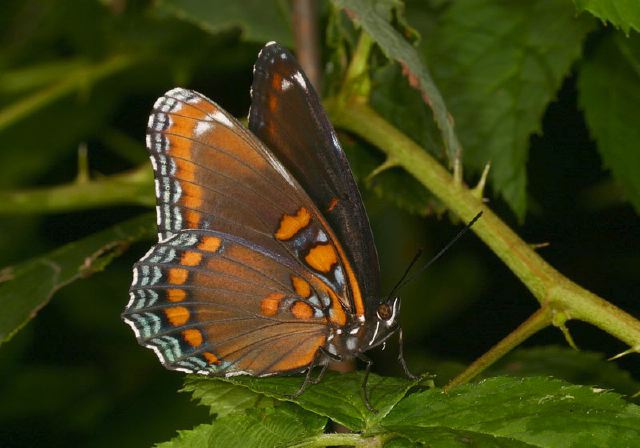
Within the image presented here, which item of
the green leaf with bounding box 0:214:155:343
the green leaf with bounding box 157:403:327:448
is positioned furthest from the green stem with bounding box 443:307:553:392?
the green leaf with bounding box 0:214:155:343

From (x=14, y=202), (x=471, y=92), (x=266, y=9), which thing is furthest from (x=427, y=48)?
(x=14, y=202)

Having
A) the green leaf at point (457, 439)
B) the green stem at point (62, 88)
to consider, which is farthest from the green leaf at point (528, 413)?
the green stem at point (62, 88)

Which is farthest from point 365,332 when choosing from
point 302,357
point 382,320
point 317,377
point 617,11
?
point 617,11

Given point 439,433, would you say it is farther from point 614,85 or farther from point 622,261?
point 622,261

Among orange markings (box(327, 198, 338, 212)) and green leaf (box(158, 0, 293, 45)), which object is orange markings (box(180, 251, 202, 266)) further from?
green leaf (box(158, 0, 293, 45))

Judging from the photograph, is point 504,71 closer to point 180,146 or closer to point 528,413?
point 180,146

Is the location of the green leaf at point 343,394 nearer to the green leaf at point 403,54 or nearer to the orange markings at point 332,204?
the orange markings at point 332,204
